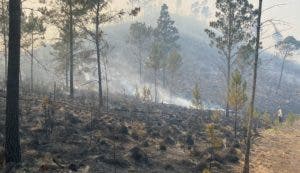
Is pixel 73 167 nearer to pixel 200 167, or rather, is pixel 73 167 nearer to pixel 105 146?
pixel 105 146

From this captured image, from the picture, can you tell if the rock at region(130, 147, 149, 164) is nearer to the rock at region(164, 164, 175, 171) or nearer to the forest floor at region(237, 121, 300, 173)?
the rock at region(164, 164, 175, 171)

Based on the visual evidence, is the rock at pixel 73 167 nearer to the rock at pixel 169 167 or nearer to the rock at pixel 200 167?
the rock at pixel 169 167

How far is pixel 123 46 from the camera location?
335ft

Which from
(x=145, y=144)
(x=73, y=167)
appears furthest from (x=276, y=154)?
(x=73, y=167)

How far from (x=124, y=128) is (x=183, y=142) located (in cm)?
348

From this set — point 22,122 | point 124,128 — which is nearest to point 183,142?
point 124,128

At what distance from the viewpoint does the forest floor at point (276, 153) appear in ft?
63.5

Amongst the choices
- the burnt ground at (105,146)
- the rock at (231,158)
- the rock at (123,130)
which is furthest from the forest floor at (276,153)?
the rock at (123,130)

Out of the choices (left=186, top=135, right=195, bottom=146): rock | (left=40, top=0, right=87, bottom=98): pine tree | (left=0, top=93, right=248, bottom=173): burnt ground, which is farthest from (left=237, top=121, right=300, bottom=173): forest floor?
(left=40, top=0, right=87, bottom=98): pine tree

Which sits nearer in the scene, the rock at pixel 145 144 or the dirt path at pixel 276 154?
the rock at pixel 145 144

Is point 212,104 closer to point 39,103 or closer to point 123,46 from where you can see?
point 123,46

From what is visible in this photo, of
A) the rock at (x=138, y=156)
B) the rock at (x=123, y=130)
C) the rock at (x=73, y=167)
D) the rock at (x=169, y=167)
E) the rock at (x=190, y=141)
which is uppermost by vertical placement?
the rock at (x=123, y=130)

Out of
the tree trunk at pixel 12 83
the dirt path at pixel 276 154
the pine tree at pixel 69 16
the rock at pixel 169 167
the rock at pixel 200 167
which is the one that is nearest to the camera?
the tree trunk at pixel 12 83

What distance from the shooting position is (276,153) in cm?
2336
